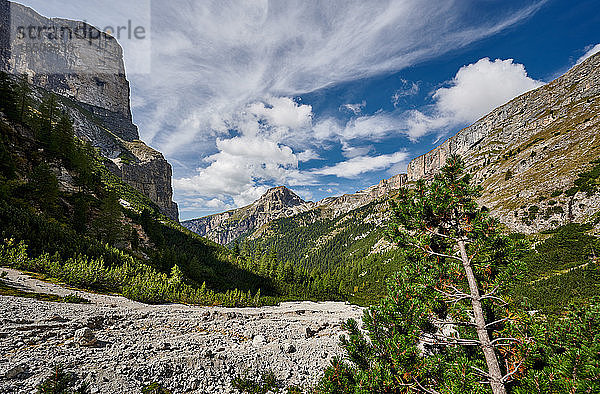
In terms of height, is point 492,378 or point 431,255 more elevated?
point 431,255

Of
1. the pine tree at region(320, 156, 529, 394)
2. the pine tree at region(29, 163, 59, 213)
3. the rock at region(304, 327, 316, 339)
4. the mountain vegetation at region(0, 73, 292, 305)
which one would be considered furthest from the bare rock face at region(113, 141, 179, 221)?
the pine tree at region(320, 156, 529, 394)

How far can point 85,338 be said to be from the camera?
800cm

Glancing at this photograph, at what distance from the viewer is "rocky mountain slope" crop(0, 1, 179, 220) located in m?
145

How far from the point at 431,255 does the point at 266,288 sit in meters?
73.4

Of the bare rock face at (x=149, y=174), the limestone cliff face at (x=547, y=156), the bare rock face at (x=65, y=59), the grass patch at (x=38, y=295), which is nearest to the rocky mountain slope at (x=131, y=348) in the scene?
the grass patch at (x=38, y=295)

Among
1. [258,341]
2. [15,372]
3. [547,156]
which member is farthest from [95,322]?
[547,156]

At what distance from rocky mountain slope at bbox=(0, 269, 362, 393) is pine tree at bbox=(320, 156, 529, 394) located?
5.49 meters

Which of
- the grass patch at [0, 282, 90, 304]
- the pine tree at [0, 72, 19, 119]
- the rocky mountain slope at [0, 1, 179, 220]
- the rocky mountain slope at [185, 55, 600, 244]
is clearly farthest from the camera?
the rocky mountain slope at [0, 1, 179, 220]

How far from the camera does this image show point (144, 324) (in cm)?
1123

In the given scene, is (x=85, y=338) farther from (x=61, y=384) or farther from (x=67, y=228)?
(x=67, y=228)

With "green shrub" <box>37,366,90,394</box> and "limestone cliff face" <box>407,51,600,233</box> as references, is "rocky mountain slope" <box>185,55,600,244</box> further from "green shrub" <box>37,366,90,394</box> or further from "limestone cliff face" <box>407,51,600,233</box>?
"green shrub" <box>37,366,90,394</box>

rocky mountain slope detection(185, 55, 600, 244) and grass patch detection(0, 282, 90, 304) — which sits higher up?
rocky mountain slope detection(185, 55, 600, 244)

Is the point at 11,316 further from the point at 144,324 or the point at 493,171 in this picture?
the point at 493,171

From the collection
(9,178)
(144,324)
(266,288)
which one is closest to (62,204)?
(9,178)
